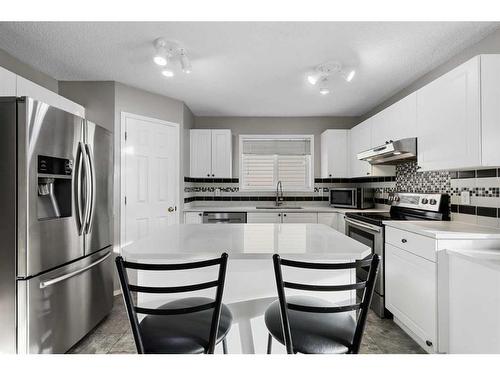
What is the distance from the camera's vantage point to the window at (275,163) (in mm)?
4176

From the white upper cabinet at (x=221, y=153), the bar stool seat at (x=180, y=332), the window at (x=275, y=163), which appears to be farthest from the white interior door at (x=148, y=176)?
the bar stool seat at (x=180, y=332)

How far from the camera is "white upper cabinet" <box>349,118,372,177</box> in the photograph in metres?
3.25

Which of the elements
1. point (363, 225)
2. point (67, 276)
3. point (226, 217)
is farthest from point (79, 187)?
point (363, 225)

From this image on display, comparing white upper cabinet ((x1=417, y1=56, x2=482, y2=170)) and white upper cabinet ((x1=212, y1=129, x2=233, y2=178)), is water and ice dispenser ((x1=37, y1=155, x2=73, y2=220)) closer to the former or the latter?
white upper cabinet ((x1=212, y1=129, x2=233, y2=178))

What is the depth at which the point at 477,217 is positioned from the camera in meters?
1.99

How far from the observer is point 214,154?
3881mm

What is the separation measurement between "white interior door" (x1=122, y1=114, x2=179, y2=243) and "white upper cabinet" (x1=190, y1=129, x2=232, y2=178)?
1.80 feet

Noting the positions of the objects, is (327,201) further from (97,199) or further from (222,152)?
(97,199)

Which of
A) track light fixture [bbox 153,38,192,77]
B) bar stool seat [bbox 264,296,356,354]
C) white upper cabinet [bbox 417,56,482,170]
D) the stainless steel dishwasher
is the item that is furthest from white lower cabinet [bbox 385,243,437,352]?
track light fixture [bbox 153,38,192,77]

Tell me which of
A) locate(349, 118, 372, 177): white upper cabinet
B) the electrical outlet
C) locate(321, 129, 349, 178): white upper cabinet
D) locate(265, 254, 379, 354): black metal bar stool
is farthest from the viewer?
locate(321, 129, 349, 178): white upper cabinet

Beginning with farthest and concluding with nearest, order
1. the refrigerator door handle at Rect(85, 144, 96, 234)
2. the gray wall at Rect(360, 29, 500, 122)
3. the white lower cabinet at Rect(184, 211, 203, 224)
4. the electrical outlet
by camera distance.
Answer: the white lower cabinet at Rect(184, 211, 203, 224), the electrical outlet, the refrigerator door handle at Rect(85, 144, 96, 234), the gray wall at Rect(360, 29, 500, 122)

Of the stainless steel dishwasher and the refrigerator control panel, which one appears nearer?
the refrigerator control panel

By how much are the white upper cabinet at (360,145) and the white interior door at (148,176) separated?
2.43m
